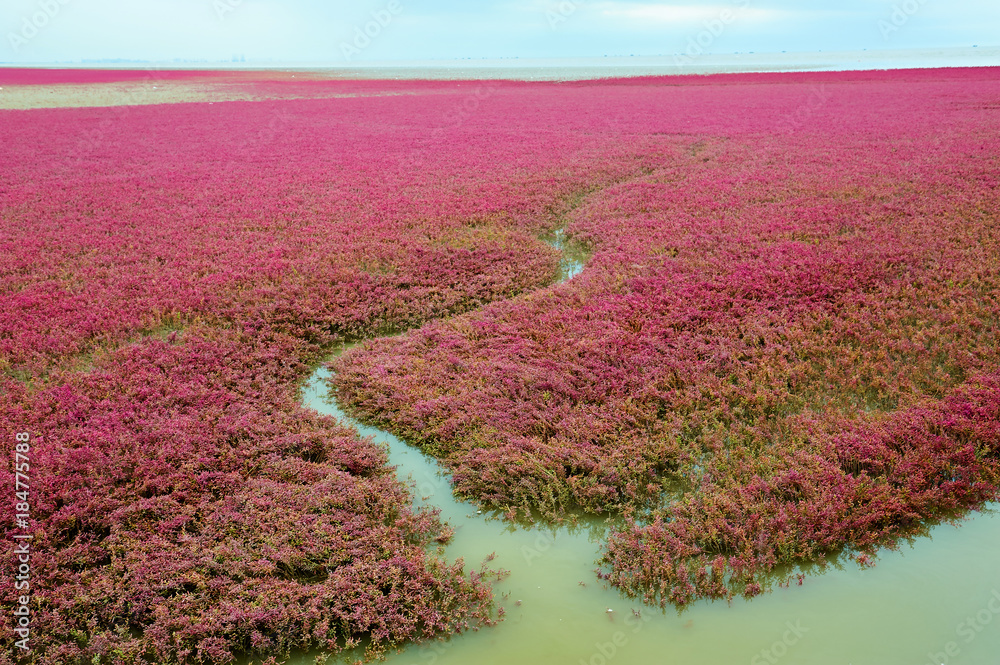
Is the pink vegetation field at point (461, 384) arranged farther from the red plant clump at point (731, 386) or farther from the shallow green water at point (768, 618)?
the shallow green water at point (768, 618)

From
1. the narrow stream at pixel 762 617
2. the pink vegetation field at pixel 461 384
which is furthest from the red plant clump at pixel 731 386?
the narrow stream at pixel 762 617

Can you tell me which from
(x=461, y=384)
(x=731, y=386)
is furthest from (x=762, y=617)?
(x=461, y=384)

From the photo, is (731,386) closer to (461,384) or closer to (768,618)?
(768,618)

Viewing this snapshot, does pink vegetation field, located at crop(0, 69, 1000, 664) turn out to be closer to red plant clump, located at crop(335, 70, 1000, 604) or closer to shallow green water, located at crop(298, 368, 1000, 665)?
red plant clump, located at crop(335, 70, 1000, 604)

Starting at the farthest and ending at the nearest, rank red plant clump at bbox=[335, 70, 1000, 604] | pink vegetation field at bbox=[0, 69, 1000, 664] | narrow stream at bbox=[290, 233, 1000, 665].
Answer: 1. red plant clump at bbox=[335, 70, 1000, 604]
2. pink vegetation field at bbox=[0, 69, 1000, 664]
3. narrow stream at bbox=[290, 233, 1000, 665]

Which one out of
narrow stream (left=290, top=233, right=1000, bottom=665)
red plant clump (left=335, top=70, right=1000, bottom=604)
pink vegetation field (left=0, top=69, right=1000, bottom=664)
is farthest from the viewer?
red plant clump (left=335, top=70, right=1000, bottom=604)

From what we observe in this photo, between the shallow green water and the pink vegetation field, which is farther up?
the pink vegetation field

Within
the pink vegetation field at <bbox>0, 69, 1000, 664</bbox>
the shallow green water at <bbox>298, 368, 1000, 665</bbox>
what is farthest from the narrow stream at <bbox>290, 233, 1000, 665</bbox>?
the pink vegetation field at <bbox>0, 69, 1000, 664</bbox>
